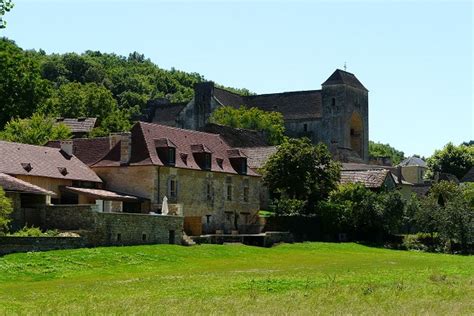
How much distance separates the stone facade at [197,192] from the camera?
60000 millimetres

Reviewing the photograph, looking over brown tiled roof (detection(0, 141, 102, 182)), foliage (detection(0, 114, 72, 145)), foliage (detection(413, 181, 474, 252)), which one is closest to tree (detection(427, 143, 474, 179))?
foliage (detection(413, 181, 474, 252))

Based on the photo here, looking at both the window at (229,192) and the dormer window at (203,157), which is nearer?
the dormer window at (203,157)

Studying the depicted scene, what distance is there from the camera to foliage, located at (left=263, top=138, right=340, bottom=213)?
70.8 metres

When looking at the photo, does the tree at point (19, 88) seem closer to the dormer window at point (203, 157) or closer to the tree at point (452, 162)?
the dormer window at point (203, 157)

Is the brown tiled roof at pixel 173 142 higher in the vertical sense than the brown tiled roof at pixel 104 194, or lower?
higher

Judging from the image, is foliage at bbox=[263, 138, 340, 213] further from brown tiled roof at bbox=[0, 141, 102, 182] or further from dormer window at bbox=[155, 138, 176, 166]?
brown tiled roof at bbox=[0, 141, 102, 182]

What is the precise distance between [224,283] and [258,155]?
46963 millimetres

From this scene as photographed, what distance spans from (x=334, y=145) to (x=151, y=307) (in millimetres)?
84938

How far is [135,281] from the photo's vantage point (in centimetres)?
3644

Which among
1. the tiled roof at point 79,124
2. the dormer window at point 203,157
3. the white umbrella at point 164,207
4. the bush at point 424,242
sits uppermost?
the tiled roof at point 79,124

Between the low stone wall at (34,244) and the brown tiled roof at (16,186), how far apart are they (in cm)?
448

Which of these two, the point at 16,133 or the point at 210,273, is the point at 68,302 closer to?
the point at 210,273

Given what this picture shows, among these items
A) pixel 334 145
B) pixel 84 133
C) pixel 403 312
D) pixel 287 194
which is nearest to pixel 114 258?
pixel 403 312

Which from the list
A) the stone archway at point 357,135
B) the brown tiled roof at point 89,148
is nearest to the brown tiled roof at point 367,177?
the brown tiled roof at point 89,148
